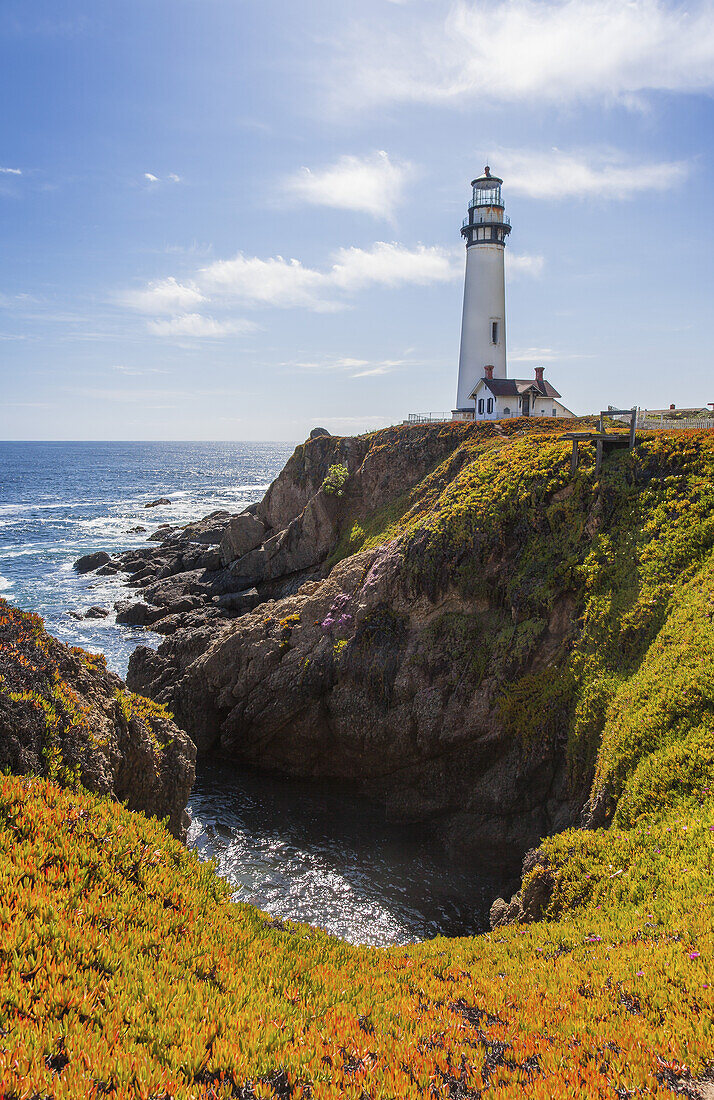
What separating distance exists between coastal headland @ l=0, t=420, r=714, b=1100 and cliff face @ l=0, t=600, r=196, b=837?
0.40 ft

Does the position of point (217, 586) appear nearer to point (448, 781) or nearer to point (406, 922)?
point (448, 781)

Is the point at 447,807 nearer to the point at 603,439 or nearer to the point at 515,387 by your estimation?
the point at 603,439

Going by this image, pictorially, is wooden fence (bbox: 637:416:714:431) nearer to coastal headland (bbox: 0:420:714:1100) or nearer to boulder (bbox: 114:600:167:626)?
coastal headland (bbox: 0:420:714:1100)

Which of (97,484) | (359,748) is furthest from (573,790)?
(97,484)

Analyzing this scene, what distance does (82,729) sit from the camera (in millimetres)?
11484

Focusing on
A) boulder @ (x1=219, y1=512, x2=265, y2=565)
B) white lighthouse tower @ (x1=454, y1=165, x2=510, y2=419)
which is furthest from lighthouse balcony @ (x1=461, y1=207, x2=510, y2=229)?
boulder @ (x1=219, y1=512, x2=265, y2=565)

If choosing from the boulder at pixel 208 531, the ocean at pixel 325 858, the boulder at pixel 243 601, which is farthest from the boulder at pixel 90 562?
the boulder at pixel 243 601

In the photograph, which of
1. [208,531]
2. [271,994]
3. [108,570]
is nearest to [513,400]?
[208,531]

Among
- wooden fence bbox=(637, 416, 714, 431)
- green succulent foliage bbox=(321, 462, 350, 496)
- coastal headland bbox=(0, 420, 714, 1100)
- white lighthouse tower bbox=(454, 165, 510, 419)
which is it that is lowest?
coastal headland bbox=(0, 420, 714, 1100)

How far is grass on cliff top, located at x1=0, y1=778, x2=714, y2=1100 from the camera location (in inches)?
230

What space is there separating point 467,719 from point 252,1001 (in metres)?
17.6

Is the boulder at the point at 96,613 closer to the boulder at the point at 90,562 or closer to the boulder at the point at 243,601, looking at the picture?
the boulder at the point at 243,601

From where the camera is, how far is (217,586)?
158ft

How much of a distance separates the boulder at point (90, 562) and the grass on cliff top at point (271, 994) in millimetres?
57443
